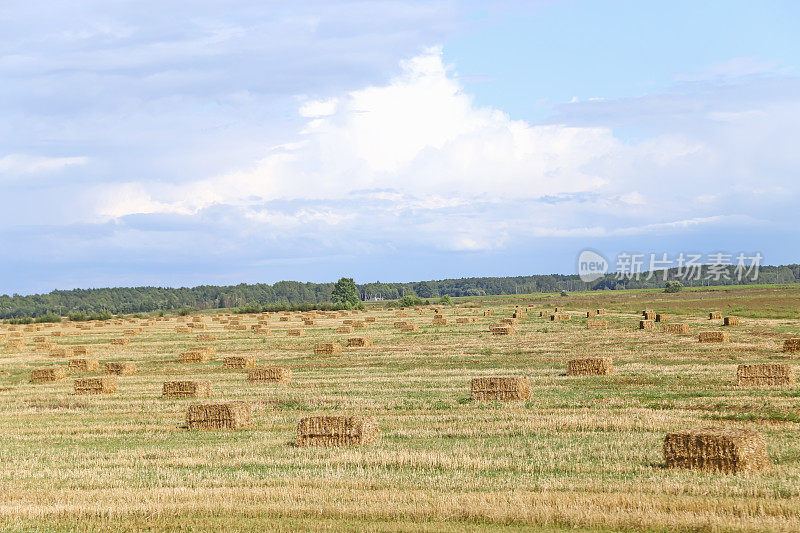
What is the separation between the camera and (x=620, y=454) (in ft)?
55.7

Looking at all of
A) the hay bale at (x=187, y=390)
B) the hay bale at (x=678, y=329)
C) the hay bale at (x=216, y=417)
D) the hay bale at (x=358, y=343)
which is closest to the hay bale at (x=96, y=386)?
the hay bale at (x=187, y=390)

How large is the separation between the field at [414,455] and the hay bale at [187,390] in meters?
0.69

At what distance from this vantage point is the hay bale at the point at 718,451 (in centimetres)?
1510

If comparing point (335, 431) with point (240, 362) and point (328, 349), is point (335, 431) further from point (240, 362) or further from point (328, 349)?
point (328, 349)

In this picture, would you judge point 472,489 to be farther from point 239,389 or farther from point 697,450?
point 239,389

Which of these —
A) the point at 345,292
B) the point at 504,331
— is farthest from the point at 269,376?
the point at 345,292

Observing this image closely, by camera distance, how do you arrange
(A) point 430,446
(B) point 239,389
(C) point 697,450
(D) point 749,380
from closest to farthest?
(C) point 697,450
(A) point 430,446
(D) point 749,380
(B) point 239,389

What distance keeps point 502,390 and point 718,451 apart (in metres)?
10.8

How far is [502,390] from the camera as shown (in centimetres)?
2573

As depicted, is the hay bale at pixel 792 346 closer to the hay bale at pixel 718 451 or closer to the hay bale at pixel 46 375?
the hay bale at pixel 718 451

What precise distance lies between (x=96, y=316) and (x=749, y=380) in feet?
396

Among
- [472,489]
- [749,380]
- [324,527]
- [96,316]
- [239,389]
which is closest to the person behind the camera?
[324,527]

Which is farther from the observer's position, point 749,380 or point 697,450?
point 749,380

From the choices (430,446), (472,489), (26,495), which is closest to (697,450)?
(472,489)
